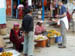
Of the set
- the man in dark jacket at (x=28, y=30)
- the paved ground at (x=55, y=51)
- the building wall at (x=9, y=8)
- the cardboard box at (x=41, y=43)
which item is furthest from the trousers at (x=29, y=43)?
the building wall at (x=9, y=8)

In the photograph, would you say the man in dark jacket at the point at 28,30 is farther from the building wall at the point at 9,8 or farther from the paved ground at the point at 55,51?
the building wall at the point at 9,8

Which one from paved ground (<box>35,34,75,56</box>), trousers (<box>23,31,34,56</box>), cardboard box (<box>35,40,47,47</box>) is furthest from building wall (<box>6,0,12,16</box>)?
trousers (<box>23,31,34,56</box>)

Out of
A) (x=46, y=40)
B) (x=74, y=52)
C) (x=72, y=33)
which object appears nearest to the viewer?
(x=74, y=52)

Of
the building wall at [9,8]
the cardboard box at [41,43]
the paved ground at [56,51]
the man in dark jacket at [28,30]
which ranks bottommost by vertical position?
the paved ground at [56,51]

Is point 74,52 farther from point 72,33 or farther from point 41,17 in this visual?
point 41,17

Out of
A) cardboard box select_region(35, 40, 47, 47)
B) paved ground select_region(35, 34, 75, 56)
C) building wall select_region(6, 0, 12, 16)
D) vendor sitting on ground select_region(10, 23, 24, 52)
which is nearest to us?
paved ground select_region(35, 34, 75, 56)

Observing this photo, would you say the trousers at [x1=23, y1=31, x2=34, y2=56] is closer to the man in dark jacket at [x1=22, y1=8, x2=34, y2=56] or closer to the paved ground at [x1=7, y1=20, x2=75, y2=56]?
the man in dark jacket at [x1=22, y1=8, x2=34, y2=56]

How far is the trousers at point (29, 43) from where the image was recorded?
7620 mm

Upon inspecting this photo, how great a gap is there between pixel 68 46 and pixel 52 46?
2.11 feet

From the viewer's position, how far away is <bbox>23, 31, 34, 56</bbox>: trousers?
7.62 metres

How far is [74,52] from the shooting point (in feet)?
28.1

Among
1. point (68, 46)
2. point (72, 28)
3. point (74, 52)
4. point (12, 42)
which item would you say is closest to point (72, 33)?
point (72, 28)

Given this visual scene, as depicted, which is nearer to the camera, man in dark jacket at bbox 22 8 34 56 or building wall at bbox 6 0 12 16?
man in dark jacket at bbox 22 8 34 56

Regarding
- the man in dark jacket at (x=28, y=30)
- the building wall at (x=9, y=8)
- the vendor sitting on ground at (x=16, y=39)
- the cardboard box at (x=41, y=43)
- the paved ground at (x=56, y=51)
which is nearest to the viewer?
the man in dark jacket at (x=28, y=30)
